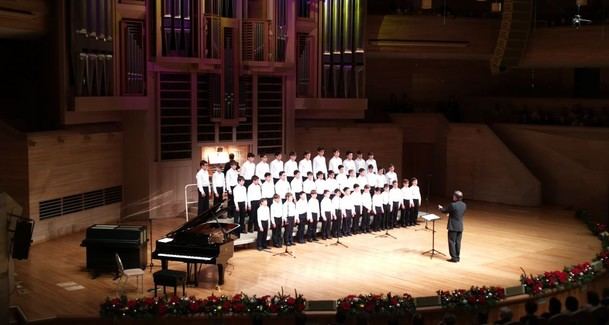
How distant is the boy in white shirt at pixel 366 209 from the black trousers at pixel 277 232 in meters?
2.17

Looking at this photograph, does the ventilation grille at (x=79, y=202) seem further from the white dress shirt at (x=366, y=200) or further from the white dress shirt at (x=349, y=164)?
the white dress shirt at (x=366, y=200)

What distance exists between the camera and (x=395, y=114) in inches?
877

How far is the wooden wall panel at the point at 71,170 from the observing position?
48.5 feet

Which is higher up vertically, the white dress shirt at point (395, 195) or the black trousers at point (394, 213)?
the white dress shirt at point (395, 195)

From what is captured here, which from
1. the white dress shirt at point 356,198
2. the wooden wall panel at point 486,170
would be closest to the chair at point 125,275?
the white dress shirt at point 356,198

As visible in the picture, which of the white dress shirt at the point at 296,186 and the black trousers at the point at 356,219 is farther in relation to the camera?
the black trousers at the point at 356,219

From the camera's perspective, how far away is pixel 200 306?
410 inches

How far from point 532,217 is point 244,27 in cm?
788

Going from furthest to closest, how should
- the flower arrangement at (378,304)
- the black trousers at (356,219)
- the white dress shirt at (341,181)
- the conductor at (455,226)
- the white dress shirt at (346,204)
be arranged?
the white dress shirt at (341,181) → the black trousers at (356,219) → the white dress shirt at (346,204) → the conductor at (455,226) → the flower arrangement at (378,304)

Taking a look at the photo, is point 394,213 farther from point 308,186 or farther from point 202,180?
point 202,180

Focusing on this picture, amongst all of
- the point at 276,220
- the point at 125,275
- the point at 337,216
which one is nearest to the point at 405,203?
the point at 337,216

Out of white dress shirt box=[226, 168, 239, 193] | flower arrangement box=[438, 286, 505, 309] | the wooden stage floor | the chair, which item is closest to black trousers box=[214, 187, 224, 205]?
white dress shirt box=[226, 168, 239, 193]

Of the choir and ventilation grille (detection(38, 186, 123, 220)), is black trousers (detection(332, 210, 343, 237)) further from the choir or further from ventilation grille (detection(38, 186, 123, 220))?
ventilation grille (detection(38, 186, 123, 220))

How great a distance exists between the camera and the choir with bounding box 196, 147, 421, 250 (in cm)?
1482
